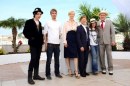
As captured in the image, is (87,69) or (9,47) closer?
(87,69)

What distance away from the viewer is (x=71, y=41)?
286 inches

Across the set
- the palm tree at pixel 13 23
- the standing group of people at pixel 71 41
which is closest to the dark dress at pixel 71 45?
the standing group of people at pixel 71 41

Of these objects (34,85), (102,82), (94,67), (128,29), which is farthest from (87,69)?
(128,29)

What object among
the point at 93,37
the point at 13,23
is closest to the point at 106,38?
the point at 93,37

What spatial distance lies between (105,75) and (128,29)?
11218mm

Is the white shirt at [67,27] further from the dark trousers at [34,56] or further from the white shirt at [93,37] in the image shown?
the dark trousers at [34,56]

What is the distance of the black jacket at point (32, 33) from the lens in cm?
660

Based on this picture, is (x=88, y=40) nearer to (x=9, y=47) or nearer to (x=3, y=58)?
(x=3, y=58)

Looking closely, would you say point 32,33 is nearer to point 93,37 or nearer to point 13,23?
point 93,37

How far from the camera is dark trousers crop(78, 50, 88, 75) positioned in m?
7.39

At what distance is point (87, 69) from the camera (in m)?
8.02

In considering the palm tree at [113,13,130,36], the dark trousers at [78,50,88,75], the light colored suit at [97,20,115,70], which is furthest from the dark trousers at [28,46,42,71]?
the palm tree at [113,13,130,36]

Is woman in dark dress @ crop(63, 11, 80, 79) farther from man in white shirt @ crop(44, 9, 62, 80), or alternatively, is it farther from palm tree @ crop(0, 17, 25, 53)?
palm tree @ crop(0, 17, 25, 53)

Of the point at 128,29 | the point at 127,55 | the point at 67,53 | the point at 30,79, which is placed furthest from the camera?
the point at 128,29
